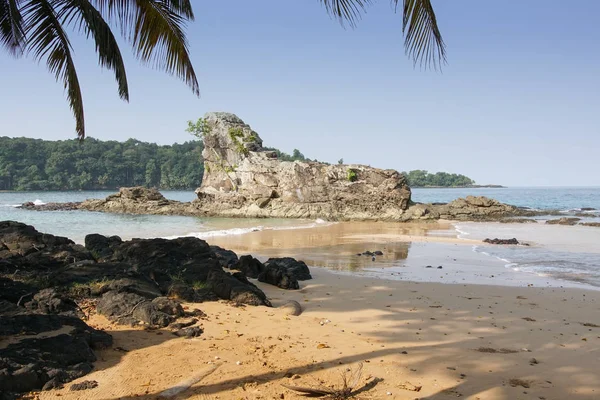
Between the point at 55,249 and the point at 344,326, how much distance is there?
6534 mm

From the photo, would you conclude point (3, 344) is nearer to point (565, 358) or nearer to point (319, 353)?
point (319, 353)

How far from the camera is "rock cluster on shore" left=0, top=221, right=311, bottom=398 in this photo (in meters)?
A: 4.38

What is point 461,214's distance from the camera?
39.7 m

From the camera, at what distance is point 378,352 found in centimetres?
532

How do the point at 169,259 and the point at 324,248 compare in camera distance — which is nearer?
the point at 169,259

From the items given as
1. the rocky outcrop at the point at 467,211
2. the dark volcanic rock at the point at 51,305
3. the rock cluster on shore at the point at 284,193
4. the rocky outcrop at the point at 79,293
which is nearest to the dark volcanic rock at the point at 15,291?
the rocky outcrop at the point at 79,293

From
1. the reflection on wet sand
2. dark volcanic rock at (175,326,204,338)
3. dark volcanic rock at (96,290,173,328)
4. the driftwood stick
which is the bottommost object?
the reflection on wet sand

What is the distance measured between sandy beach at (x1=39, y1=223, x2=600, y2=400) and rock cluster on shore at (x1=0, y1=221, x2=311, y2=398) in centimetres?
24

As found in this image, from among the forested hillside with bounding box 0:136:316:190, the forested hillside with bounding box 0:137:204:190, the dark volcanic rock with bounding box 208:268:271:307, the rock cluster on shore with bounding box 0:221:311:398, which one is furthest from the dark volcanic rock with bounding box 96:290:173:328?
the forested hillside with bounding box 0:137:204:190

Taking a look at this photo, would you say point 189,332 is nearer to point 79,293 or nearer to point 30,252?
point 79,293

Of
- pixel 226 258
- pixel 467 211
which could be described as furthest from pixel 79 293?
pixel 467 211

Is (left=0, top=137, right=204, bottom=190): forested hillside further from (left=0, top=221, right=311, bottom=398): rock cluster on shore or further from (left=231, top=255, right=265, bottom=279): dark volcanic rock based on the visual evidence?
(left=231, top=255, right=265, bottom=279): dark volcanic rock

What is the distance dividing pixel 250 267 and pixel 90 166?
9065 centimetres

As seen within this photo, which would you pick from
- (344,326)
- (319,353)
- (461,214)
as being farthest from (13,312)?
(461,214)
